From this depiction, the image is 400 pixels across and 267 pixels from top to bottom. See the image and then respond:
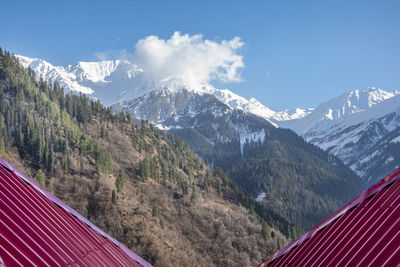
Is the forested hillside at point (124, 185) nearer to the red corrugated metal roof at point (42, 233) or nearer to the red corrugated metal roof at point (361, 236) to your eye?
the red corrugated metal roof at point (42, 233)

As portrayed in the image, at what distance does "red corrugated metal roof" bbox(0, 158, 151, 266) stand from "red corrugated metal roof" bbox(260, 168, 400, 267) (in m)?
7.66

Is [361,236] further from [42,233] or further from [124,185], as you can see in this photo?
[124,185]

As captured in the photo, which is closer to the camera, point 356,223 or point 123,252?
point 356,223

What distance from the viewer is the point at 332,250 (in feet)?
29.0

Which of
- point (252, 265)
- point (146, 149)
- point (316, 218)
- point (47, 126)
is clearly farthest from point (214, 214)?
point (316, 218)

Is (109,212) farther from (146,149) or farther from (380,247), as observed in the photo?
(146,149)


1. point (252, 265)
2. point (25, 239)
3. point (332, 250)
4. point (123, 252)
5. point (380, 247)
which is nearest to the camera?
point (380, 247)

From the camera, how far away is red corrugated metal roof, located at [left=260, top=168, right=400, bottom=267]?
6.86 meters

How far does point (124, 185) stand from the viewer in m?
73.9

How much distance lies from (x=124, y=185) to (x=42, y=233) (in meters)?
67.0

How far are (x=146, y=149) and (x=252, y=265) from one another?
226 ft

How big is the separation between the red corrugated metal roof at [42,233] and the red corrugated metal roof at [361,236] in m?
7.66

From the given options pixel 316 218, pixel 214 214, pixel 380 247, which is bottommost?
pixel 316 218

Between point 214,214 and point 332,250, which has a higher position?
point 332,250
